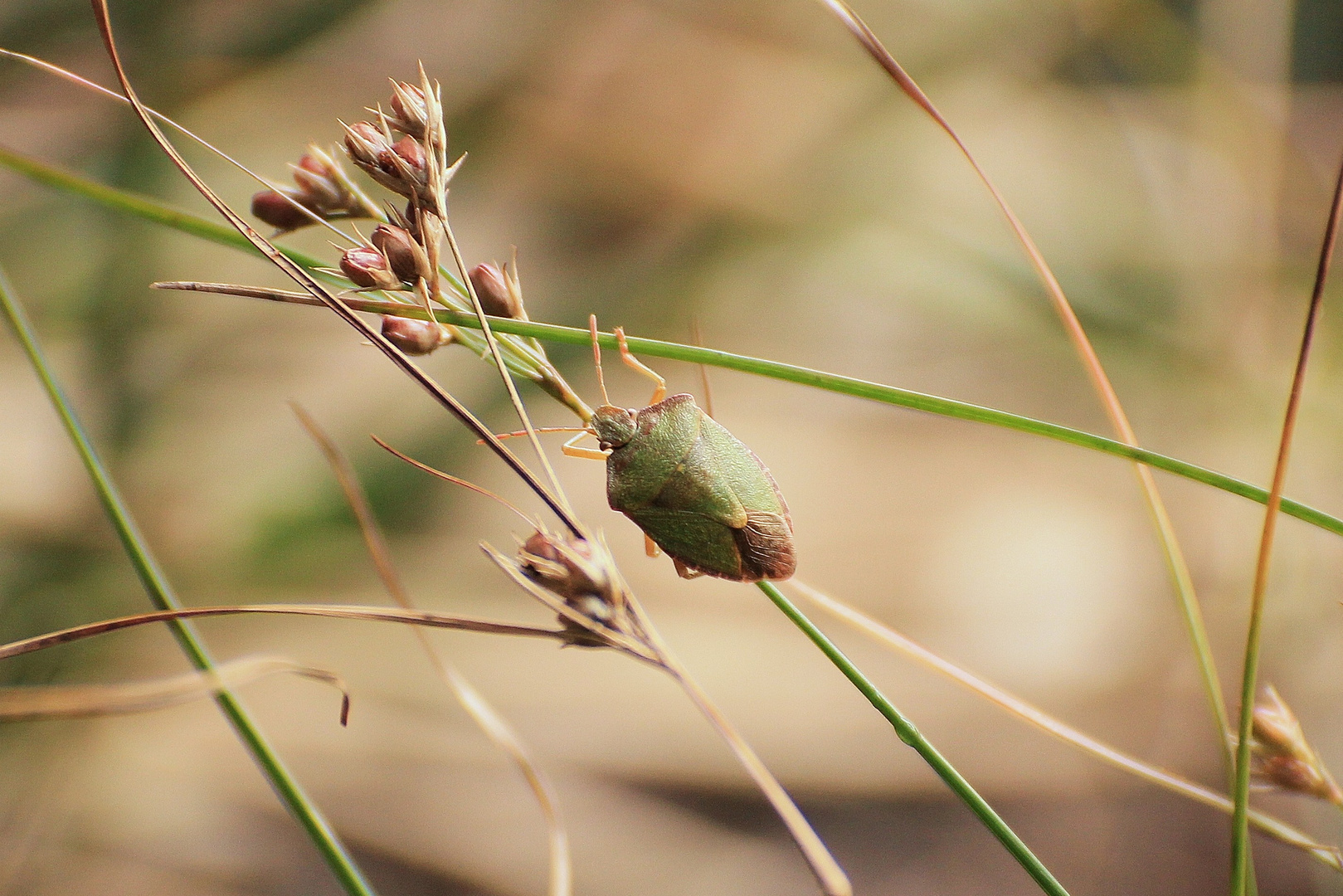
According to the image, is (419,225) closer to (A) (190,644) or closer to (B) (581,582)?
(B) (581,582)

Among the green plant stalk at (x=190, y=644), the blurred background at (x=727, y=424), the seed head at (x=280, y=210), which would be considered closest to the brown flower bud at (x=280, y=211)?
the seed head at (x=280, y=210)

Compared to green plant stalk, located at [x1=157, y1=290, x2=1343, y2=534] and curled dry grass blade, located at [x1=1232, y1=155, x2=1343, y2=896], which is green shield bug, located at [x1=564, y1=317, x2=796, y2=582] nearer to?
green plant stalk, located at [x1=157, y1=290, x2=1343, y2=534]

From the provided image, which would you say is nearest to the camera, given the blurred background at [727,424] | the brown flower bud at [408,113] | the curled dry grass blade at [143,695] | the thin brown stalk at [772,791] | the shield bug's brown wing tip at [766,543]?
the thin brown stalk at [772,791]

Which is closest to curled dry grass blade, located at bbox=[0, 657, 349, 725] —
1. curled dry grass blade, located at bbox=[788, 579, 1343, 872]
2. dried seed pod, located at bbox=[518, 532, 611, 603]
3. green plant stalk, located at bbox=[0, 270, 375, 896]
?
green plant stalk, located at bbox=[0, 270, 375, 896]

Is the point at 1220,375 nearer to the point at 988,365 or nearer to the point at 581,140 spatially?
the point at 988,365

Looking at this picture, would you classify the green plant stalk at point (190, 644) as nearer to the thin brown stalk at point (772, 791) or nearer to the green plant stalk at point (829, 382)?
the green plant stalk at point (829, 382)

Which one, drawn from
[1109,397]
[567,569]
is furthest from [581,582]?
[1109,397]

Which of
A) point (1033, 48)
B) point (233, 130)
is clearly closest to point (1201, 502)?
point (1033, 48)
